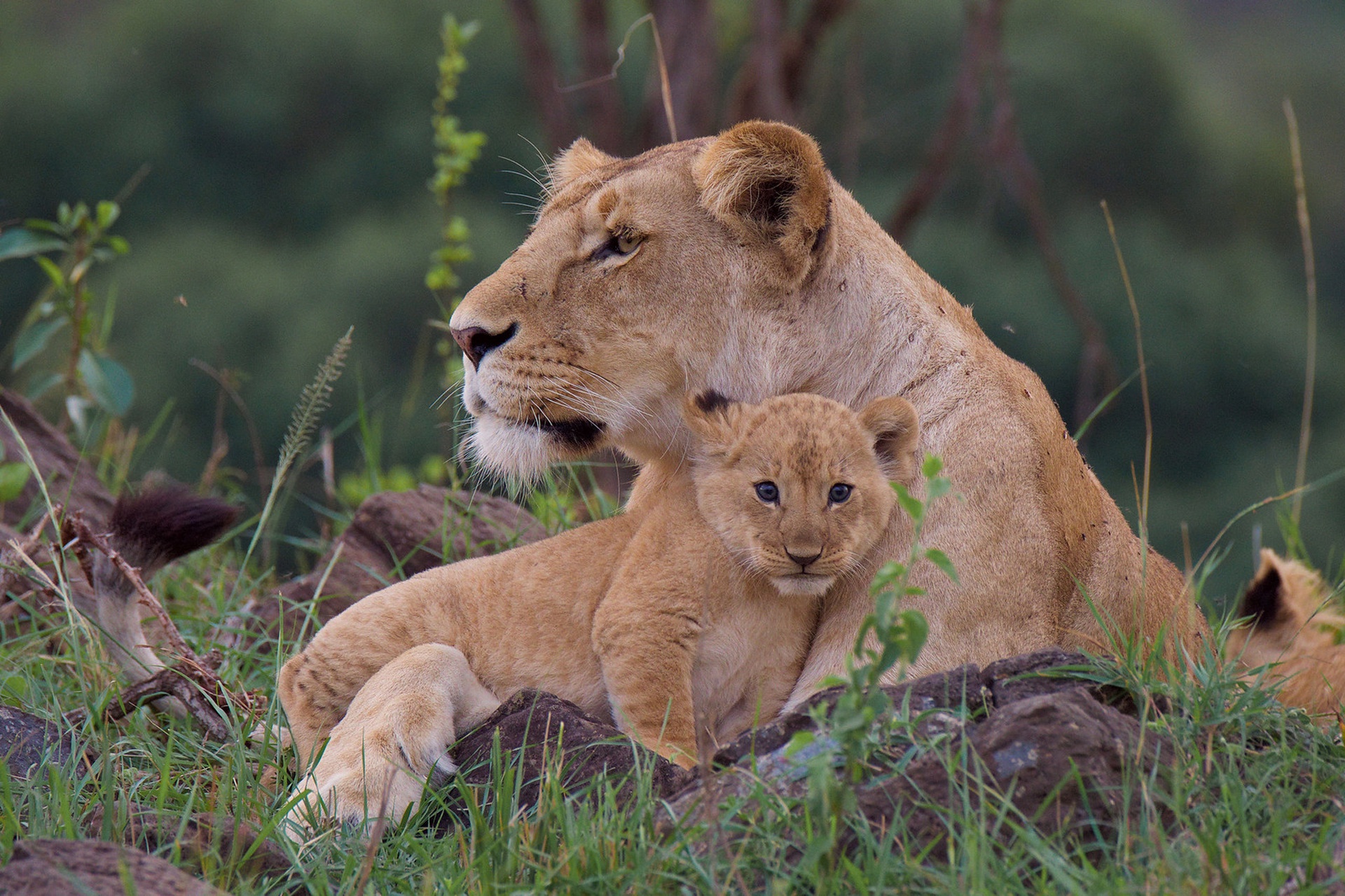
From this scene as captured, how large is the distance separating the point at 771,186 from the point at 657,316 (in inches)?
14.8

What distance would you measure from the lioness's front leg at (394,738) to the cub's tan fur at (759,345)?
37 cm

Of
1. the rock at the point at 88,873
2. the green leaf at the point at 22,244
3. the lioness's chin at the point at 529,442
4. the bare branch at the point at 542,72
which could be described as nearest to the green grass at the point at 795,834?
the rock at the point at 88,873

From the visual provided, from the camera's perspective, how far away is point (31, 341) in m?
4.72

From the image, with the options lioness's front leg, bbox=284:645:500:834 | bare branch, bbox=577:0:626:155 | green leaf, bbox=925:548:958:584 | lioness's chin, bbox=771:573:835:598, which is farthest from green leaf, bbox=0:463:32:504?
bare branch, bbox=577:0:626:155

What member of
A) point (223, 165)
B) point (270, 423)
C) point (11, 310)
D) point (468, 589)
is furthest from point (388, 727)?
point (223, 165)

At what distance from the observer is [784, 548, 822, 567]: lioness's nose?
2795 millimetres

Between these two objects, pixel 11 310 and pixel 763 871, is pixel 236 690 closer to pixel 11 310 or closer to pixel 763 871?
pixel 763 871

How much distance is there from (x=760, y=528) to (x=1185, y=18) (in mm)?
18954

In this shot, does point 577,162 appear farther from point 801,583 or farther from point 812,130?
point 812,130

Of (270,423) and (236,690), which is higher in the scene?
(236,690)

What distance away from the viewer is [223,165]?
18.8m

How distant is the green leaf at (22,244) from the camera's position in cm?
455

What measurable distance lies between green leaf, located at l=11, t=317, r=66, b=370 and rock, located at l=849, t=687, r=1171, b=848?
343 cm

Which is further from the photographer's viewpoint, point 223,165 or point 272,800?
point 223,165
